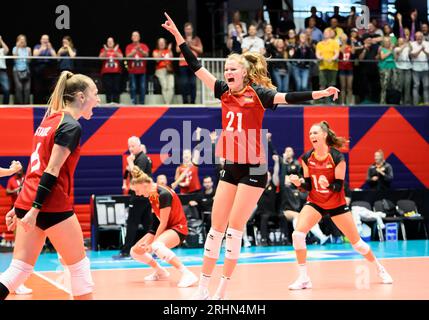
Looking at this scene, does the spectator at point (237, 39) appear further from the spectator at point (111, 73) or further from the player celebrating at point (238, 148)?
the player celebrating at point (238, 148)

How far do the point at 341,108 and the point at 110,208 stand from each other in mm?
7104

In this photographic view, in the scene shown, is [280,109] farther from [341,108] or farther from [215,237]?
[215,237]

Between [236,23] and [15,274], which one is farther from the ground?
[236,23]

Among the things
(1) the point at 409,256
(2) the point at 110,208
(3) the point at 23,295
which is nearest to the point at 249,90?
(3) the point at 23,295

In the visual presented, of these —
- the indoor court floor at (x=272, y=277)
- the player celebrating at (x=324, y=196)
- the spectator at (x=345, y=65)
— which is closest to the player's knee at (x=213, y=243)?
the indoor court floor at (x=272, y=277)

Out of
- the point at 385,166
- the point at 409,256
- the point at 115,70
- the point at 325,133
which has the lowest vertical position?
the point at 409,256

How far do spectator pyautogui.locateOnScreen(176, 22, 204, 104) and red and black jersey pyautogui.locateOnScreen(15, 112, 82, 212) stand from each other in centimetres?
1261

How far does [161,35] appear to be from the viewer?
67.1ft

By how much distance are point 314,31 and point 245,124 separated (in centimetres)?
1294

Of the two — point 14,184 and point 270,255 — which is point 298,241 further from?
point 14,184

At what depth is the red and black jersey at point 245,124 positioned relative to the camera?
23.7ft

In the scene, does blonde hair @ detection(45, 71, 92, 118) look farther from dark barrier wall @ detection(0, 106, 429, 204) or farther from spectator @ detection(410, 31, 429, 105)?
spectator @ detection(410, 31, 429, 105)

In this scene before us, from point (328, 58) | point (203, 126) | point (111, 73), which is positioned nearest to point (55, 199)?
point (111, 73)

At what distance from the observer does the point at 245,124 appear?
7.21 m
